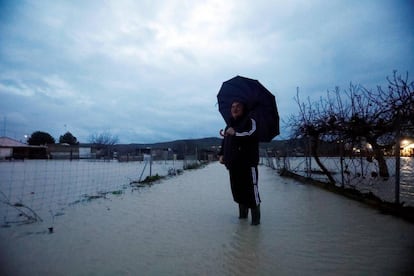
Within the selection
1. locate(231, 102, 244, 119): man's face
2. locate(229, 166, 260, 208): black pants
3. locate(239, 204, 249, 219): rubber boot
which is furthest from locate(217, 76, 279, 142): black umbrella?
locate(239, 204, 249, 219): rubber boot

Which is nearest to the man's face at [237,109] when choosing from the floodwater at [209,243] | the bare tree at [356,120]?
the floodwater at [209,243]

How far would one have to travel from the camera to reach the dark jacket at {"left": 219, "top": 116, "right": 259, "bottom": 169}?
136 inches

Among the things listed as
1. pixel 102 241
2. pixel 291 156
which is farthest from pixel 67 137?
pixel 102 241

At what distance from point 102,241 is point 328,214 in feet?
11.4

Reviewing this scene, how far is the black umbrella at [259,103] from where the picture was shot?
3678 millimetres

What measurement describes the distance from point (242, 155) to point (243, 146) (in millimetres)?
119

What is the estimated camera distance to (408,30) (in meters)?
3.11

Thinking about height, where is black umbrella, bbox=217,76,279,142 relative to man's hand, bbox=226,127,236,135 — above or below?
above

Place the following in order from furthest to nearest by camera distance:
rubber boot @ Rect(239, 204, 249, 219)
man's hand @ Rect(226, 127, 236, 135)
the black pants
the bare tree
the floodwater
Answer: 1. the bare tree
2. rubber boot @ Rect(239, 204, 249, 219)
3. the black pants
4. man's hand @ Rect(226, 127, 236, 135)
5. the floodwater

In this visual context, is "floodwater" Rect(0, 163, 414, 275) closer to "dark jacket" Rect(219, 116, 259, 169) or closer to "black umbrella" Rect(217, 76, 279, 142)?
"dark jacket" Rect(219, 116, 259, 169)

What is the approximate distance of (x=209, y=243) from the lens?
2973 millimetres

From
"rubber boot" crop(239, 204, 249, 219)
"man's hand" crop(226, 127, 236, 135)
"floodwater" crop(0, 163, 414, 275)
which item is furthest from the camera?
"rubber boot" crop(239, 204, 249, 219)

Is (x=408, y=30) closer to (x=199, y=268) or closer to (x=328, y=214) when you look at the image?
(x=328, y=214)

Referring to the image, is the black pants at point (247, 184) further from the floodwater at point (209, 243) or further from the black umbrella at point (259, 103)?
the black umbrella at point (259, 103)
